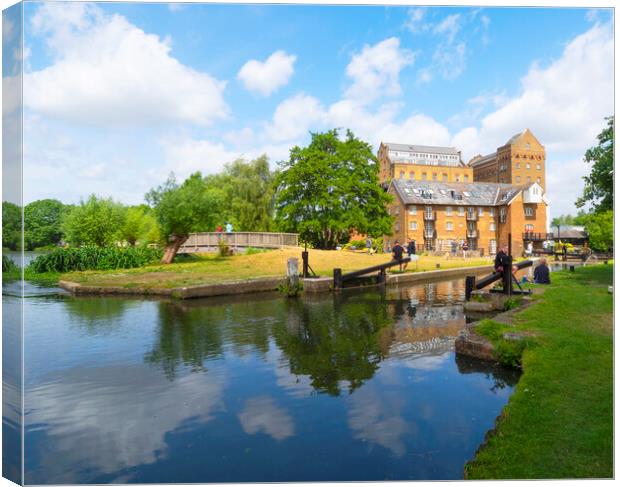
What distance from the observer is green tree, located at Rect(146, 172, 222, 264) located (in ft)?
91.5

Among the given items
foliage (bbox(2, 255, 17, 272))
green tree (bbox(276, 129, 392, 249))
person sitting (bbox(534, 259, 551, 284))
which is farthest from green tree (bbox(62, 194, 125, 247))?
person sitting (bbox(534, 259, 551, 284))

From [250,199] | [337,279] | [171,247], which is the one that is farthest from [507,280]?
[250,199]

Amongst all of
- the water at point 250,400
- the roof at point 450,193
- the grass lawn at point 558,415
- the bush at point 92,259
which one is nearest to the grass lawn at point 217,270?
the bush at point 92,259

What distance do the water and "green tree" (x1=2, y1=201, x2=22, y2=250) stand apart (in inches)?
28.9

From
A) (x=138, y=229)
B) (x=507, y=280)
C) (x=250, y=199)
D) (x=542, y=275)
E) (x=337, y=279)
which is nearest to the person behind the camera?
(x=507, y=280)

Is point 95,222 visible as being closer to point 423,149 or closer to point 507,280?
point 507,280

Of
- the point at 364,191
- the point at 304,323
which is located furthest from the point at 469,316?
the point at 364,191

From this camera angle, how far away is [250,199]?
148 ft

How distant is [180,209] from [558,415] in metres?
25.5

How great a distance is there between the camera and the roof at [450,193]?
53156 mm

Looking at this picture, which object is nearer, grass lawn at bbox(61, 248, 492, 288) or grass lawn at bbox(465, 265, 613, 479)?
grass lawn at bbox(465, 265, 613, 479)

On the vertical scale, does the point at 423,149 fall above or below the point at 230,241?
above

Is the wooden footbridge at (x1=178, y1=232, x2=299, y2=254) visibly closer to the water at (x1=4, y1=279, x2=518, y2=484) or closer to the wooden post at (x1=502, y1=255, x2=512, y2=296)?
the water at (x1=4, y1=279, x2=518, y2=484)

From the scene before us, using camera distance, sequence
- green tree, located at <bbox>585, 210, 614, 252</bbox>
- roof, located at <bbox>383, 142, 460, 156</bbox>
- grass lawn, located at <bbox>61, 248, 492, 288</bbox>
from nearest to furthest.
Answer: grass lawn, located at <bbox>61, 248, 492, 288</bbox> < green tree, located at <bbox>585, 210, 614, 252</bbox> < roof, located at <bbox>383, 142, 460, 156</bbox>
